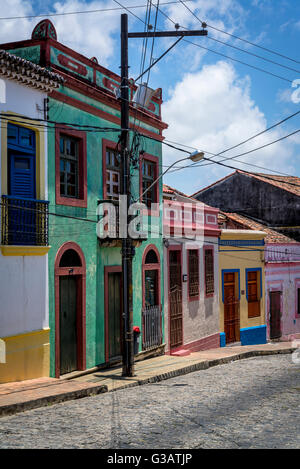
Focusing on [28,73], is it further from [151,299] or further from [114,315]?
[151,299]

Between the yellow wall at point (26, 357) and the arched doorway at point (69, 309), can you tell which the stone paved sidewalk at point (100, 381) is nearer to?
the yellow wall at point (26, 357)

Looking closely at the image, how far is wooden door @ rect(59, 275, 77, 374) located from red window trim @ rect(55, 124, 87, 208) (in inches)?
66.1

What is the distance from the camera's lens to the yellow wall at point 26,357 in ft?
33.8

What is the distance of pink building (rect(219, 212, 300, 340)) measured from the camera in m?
23.7

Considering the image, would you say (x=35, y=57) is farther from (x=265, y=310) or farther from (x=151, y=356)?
(x=265, y=310)

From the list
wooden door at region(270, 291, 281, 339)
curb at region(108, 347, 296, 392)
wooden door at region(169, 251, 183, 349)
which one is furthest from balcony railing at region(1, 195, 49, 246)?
wooden door at region(270, 291, 281, 339)

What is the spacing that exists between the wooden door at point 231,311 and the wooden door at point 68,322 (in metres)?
9.59

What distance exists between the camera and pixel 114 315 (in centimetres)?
1418

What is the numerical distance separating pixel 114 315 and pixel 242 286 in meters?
8.94

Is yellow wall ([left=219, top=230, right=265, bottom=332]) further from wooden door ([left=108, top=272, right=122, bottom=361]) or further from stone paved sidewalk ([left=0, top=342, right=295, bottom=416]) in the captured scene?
wooden door ([left=108, top=272, right=122, bottom=361])

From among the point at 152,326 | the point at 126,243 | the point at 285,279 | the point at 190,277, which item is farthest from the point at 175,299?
the point at 285,279

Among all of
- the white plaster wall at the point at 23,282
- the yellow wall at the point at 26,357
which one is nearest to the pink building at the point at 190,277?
the yellow wall at the point at 26,357

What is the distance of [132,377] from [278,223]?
57.6ft

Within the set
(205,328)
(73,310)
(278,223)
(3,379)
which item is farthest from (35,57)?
(278,223)
